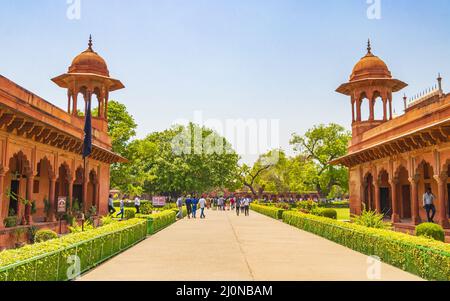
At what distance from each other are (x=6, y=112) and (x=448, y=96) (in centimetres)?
1604

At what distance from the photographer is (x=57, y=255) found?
8.03 m

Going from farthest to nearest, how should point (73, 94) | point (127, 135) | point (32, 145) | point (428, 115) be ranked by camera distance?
point (127, 135) → point (73, 94) → point (428, 115) → point (32, 145)

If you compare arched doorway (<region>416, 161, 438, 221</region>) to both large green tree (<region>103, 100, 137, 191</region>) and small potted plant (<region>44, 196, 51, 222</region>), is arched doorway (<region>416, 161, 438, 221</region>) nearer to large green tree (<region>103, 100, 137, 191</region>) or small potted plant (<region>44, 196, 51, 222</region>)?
small potted plant (<region>44, 196, 51, 222</region>)

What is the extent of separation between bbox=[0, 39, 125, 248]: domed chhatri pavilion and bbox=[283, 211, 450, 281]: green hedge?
10.1 metres

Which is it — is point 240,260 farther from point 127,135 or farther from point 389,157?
point 127,135

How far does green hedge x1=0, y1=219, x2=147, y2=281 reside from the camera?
653cm

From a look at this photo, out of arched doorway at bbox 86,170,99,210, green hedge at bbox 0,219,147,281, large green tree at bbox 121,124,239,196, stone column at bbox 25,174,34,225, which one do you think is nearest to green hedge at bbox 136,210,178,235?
stone column at bbox 25,174,34,225

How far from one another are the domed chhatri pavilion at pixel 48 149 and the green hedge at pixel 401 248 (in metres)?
10.1

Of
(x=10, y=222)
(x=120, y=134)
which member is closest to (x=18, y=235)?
(x=10, y=222)

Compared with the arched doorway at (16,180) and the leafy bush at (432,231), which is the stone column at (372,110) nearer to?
the leafy bush at (432,231)

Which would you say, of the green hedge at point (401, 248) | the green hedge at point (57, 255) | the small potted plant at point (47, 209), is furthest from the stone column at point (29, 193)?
the green hedge at point (401, 248)

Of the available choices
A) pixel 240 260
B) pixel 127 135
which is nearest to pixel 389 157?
pixel 240 260

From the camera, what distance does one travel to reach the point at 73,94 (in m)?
26.9

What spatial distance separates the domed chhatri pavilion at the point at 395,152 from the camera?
56.4ft
